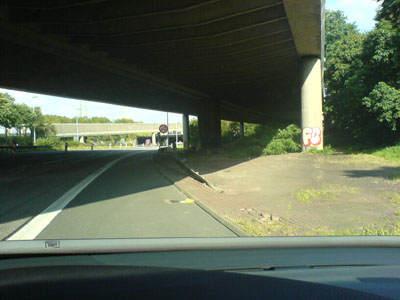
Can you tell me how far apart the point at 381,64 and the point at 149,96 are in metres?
21.8

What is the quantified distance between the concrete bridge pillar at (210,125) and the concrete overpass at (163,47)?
3901 millimetres

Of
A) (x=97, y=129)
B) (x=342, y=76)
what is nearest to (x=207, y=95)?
(x=342, y=76)

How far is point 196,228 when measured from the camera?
717cm

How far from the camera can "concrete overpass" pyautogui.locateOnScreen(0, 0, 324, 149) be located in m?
15.2

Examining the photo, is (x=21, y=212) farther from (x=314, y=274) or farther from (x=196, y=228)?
(x=314, y=274)

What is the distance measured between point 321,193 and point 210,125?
28.7 m

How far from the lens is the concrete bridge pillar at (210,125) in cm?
3881

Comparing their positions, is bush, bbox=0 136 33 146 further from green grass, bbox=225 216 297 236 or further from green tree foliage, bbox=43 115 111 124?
green grass, bbox=225 216 297 236

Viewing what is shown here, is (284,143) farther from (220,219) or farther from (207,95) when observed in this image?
(220,219)

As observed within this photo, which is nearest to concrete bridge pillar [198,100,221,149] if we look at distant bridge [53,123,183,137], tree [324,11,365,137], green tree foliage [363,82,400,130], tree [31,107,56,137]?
tree [324,11,365,137]

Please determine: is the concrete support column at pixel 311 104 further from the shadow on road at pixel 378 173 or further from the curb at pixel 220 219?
the curb at pixel 220 219

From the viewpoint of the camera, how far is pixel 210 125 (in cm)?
3856

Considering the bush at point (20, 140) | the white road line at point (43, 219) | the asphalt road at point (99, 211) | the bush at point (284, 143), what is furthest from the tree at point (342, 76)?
the bush at point (20, 140)

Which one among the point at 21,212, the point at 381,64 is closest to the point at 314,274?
the point at 21,212
